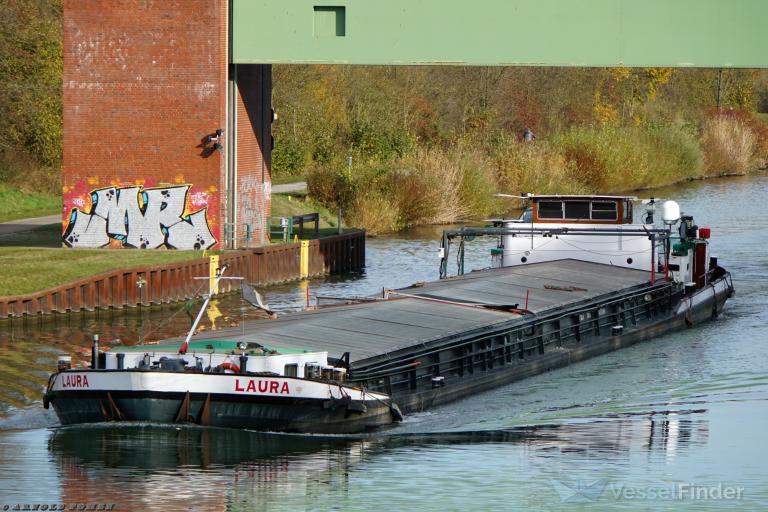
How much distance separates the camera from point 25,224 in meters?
50.3

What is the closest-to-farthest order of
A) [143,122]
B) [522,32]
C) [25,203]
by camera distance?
1. [522,32]
2. [143,122]
3. [25,203]

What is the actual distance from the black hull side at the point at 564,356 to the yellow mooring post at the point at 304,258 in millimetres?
13077

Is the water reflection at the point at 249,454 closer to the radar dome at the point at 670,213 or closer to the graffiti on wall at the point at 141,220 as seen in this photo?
the radar dome at the point at 670,213

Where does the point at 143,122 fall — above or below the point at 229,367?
above

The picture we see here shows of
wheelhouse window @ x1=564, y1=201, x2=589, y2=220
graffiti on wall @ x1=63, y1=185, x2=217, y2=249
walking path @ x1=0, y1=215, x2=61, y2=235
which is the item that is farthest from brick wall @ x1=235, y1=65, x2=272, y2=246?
wheelhouse window @ x1=564, y1=201, x2=589, y2=220

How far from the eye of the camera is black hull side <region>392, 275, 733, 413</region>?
24.0 m

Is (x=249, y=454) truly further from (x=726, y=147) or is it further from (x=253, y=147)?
(x=726, y=147)

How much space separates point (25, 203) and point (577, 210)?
28609 millimetres

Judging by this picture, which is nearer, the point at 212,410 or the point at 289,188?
the point at 212,410

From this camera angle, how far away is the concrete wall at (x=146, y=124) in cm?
4062

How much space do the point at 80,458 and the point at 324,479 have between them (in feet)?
12.2

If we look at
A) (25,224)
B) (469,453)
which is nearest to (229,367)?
(469,453)

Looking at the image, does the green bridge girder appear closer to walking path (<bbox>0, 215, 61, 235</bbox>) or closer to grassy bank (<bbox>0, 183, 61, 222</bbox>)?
walking path (<bbox>0, 215, 61, 235</bbox>)

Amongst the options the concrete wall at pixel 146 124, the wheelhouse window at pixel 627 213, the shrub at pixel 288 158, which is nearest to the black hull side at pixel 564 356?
the wheelhouse window at pixel 627 213
